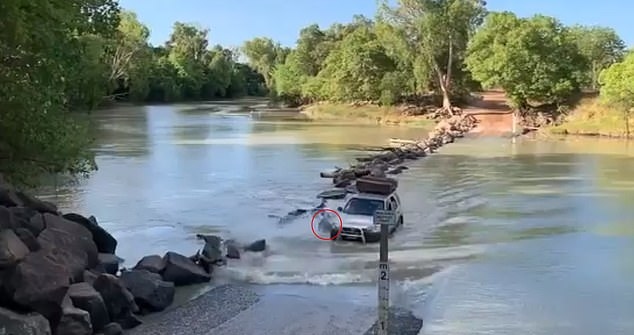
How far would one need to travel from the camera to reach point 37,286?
38.8ft

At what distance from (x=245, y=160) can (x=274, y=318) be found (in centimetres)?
3004

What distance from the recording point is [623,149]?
5134cm

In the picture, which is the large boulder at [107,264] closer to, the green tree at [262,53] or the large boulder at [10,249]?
the large boulder at [10,249]

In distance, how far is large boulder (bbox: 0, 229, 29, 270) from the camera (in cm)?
1179

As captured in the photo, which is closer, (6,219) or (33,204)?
(6,219)

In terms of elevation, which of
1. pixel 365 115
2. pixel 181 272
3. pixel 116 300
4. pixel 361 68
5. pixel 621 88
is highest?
pixel 361 68

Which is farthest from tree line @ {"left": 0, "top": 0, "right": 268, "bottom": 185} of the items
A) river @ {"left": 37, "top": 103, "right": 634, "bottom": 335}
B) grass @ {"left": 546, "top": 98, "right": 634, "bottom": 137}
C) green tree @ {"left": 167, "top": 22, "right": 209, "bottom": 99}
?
green tree @ {"left": 167, "top": 22, "right": 209, "bottom": 99}

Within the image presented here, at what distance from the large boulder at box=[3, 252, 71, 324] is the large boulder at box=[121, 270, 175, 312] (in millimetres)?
2409

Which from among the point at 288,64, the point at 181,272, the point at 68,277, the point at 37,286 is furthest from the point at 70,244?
the point at 288,64

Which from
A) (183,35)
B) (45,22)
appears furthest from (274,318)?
(183,35)

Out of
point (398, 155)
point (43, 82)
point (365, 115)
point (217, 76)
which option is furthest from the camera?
point (217, 76)

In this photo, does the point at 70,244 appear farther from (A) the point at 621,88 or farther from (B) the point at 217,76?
(B) the point at 217,76

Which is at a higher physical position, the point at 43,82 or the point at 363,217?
the point at 43,82

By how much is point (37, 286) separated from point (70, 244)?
2731 mm
